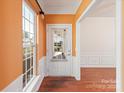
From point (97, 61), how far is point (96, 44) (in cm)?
88

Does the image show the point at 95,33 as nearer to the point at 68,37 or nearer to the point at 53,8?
the point at 68,37

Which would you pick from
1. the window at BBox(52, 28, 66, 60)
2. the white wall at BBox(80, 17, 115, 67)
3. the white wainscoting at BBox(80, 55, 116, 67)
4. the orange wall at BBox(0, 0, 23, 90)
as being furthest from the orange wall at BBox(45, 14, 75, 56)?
the orange wall at BBox(0, 0, 23, 90)

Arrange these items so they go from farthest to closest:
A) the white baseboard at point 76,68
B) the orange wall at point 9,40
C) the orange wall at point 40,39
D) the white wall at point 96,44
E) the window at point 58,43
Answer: the white wall at point 96,44 → the window at point 58,43 → the white baseboard at point 76,68 → the orange wall at point 40,39 → the orange wall at point 9,40

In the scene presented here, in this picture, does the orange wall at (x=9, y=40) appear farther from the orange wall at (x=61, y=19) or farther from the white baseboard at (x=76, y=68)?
the orange wall at (x=61, y=19)

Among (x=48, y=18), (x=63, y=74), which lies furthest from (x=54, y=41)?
(x=63, y=74)

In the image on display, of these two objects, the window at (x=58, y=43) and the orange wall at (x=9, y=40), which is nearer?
the orange wall at (x=9, y=40)

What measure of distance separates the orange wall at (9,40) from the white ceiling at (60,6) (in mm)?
2651

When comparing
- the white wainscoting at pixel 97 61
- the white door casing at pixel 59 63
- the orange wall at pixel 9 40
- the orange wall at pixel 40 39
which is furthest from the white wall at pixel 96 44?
the orange wall at pixel 9 40

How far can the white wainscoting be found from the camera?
896 centimetres

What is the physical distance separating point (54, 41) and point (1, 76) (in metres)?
5.04

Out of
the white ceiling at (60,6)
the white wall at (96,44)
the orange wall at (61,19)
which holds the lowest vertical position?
the white wall at (96,44)

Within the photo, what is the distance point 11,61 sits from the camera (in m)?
2.22

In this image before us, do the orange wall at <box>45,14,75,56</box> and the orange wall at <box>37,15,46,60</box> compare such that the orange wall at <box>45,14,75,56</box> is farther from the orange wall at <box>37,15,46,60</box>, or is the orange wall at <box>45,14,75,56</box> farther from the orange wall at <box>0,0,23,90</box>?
the orange wall at <box>0,0,23,90</box>

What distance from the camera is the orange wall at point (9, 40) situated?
188 cm
